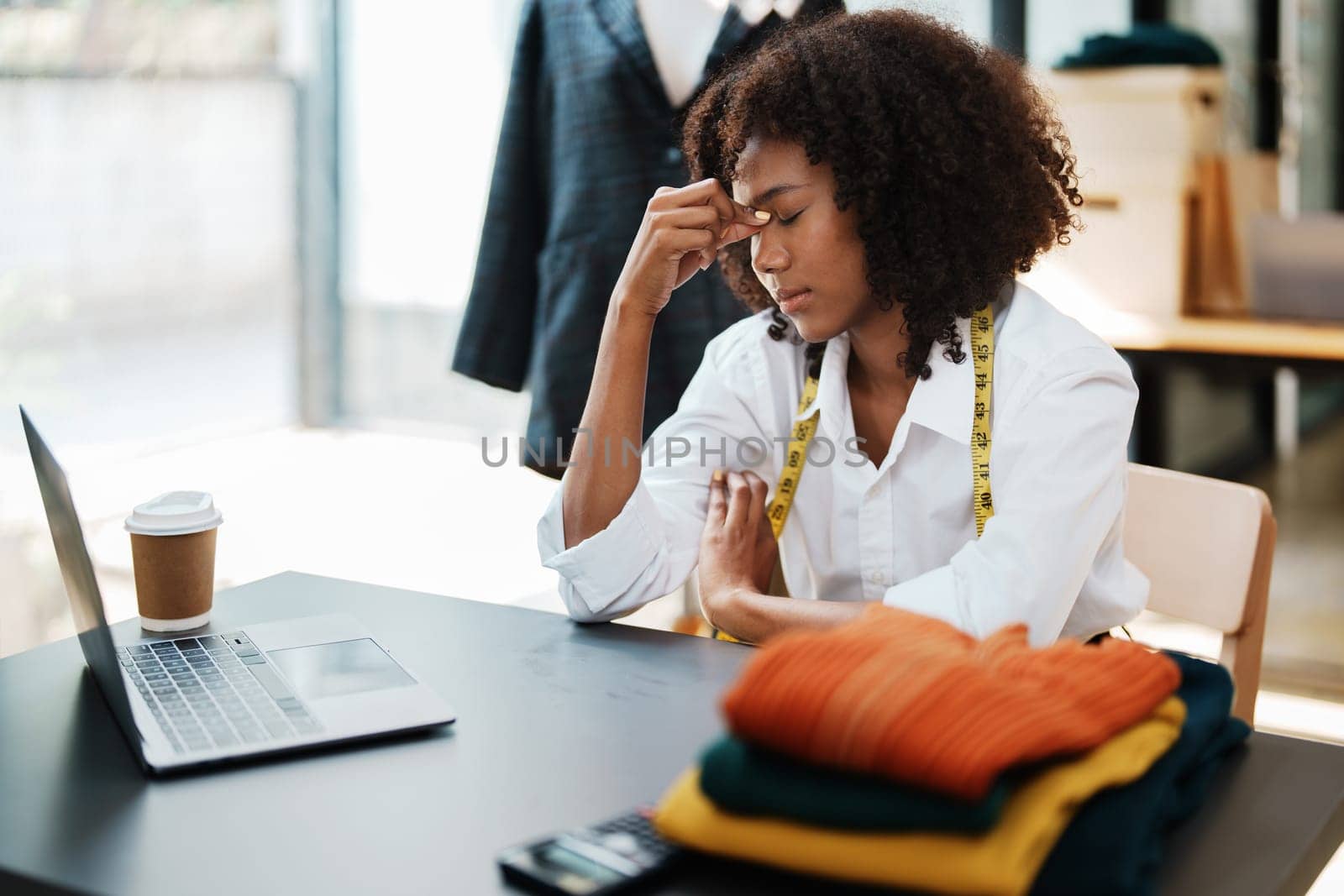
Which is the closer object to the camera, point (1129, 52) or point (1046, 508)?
point (1046, 508)

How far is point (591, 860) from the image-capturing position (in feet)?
2.94

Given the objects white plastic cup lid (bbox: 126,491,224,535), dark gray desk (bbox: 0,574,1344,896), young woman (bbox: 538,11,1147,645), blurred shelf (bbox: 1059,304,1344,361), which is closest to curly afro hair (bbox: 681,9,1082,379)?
young woman (bbox: 538,11,1147,645)

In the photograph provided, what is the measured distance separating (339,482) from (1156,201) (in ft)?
7.59

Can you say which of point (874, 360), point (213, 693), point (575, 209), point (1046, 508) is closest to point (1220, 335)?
point (575, 209)

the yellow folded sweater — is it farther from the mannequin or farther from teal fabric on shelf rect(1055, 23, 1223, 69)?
teal fabric on shelf rect(1055, 23, 1223, 69)

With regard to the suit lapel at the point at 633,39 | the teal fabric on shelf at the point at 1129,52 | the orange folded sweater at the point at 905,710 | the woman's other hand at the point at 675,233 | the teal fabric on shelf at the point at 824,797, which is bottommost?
the teal fabric on shelf at the point at 824,797

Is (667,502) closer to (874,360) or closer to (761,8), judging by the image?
(874,360)

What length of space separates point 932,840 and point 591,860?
224mm

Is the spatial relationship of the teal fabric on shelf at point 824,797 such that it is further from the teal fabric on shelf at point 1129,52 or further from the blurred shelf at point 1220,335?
the teal fabric on shelf at point 1129,52

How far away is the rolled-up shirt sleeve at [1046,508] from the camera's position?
1.41m

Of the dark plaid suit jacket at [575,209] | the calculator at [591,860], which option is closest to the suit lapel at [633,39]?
the dark plaid suit jacket at [575,209]

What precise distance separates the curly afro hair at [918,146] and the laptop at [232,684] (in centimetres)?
70

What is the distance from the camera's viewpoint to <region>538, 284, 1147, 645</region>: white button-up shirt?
143cm

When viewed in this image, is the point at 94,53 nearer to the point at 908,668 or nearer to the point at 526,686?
the point at 526,686
